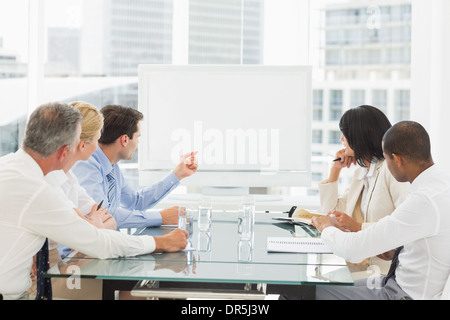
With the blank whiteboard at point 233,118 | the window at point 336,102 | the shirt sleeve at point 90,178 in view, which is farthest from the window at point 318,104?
the shirt sleeve at point 90,178

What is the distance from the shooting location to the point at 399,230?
2.03 m

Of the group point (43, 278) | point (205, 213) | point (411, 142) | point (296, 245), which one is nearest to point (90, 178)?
point (205, 213)

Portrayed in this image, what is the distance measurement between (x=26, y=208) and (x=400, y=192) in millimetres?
1682

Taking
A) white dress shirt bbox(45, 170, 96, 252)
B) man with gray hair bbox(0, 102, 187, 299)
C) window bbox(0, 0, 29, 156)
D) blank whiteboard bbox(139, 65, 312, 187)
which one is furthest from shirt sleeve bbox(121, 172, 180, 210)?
window bbox(0, 0, 29, 156)

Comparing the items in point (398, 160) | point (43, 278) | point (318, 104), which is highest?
point (318, 104)

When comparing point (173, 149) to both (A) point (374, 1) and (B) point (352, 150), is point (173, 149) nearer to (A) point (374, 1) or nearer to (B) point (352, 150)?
(B) point (352, 150)

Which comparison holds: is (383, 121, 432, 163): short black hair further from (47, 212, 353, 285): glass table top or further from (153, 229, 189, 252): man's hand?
(153, 229, 189, 252): man's hand

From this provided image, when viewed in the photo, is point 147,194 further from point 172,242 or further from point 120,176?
point 172,242

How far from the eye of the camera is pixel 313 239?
247cm

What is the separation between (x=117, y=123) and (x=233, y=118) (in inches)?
44.8

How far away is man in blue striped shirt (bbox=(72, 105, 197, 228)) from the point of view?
9.05 feet

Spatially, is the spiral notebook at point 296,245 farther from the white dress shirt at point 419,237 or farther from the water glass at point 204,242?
the water glass at point 204,242

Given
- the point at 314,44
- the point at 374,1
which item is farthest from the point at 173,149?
the point at 374,1
